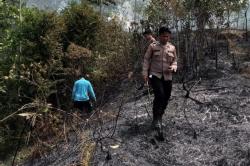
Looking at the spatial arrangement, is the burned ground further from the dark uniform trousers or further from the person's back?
the person's back

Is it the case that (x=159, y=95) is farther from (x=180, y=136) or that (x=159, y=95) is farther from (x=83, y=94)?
(x=83, y=94)

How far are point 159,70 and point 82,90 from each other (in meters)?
4.74

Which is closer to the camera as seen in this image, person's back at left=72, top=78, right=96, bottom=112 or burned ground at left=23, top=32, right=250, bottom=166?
burned ground at left=23, top=32, right=250, bottom=166

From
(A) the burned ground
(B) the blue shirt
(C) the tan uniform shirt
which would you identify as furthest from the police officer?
(B) the blue shirt

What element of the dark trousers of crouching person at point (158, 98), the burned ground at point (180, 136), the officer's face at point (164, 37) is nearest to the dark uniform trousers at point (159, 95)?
the dark trousers of crouching person at point (158, 98)

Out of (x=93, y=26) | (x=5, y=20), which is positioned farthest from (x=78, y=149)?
(x=5, y=20)

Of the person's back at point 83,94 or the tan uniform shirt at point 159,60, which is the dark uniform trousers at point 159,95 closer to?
the tan uniform shirt at point 159,60

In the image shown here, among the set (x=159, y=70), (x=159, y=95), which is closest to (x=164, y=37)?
(x=159, y=70)

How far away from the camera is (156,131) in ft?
39.7

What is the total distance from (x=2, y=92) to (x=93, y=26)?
422cm

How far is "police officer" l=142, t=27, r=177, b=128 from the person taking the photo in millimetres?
11789

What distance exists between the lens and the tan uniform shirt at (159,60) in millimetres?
11812

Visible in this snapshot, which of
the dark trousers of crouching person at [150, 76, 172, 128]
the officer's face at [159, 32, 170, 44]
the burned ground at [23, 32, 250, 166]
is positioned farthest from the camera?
the dark trousers of crouching person at [150, 76, 172, 128]

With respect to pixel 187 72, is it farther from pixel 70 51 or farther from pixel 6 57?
pixel 6 57
